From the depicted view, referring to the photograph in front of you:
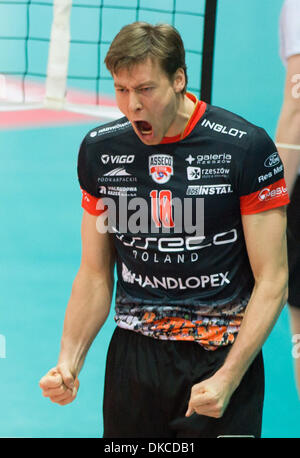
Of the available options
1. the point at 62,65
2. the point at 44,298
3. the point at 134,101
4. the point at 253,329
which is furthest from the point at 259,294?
the point at 62,65

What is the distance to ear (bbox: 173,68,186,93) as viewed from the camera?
7.33ft

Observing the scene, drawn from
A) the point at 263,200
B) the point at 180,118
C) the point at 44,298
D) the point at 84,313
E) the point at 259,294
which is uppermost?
the point at 180,118

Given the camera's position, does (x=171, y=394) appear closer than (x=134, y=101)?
No

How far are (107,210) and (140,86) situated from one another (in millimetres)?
433

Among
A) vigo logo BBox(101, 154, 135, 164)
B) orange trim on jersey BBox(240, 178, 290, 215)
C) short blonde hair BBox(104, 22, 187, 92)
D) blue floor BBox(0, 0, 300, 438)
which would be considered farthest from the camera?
blue floor BBox(0, 0, 300, 438)

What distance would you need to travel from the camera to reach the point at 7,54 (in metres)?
3.62

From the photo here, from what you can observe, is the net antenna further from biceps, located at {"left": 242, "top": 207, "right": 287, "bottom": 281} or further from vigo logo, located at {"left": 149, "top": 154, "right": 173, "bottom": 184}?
biceps, located at {"left": 242, "top": 207, "right": 287, "bottom": 281}

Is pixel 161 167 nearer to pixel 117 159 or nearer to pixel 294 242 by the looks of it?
pixel 117 159

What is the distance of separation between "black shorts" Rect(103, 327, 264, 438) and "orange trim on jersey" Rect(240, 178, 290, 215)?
16.5 inches

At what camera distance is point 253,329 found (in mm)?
2201

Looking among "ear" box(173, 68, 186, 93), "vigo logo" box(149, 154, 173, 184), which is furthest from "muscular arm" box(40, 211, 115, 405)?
"ear" box(173, 68, 186, 93)

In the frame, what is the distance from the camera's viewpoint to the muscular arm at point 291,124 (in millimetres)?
3223

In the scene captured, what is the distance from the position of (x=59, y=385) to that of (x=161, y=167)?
686 millimetres

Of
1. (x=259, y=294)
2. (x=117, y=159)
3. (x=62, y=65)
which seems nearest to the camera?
(x=259, y=294)
